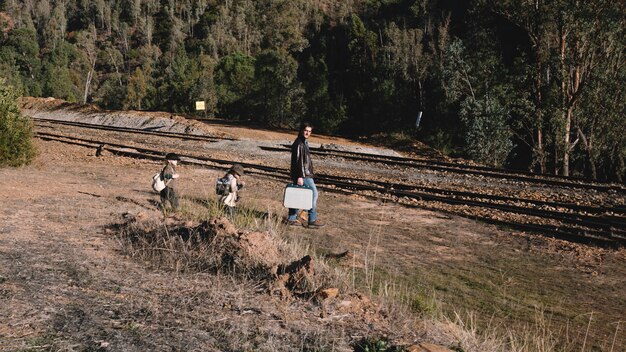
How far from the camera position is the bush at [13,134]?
15617mm

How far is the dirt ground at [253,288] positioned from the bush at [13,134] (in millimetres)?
2171

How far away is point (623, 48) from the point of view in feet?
92.1

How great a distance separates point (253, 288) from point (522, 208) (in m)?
9.03

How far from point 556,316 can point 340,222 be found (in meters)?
5.32

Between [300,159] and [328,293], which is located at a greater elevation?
[300,159]

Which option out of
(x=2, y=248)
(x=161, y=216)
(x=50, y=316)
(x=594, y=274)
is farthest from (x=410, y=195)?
(x=50, y=316)

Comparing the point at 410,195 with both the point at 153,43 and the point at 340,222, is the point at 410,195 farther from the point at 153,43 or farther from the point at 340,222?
the point at 153,43

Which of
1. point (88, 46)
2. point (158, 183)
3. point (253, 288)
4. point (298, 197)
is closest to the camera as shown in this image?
point (253, 288)

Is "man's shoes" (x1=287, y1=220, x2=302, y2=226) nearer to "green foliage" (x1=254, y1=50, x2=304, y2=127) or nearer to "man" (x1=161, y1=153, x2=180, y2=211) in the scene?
"man" (x1=161, y1=153, x2=180, y2=211)

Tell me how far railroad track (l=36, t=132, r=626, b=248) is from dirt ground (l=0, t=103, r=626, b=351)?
593 millimetres

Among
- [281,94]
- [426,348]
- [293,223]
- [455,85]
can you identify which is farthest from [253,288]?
[281,94]

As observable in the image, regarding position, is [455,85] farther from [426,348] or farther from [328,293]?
[426,348]

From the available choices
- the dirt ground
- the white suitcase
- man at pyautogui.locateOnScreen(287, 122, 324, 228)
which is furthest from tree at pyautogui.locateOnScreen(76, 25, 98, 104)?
the white suitcase

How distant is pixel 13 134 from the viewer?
15.7m
